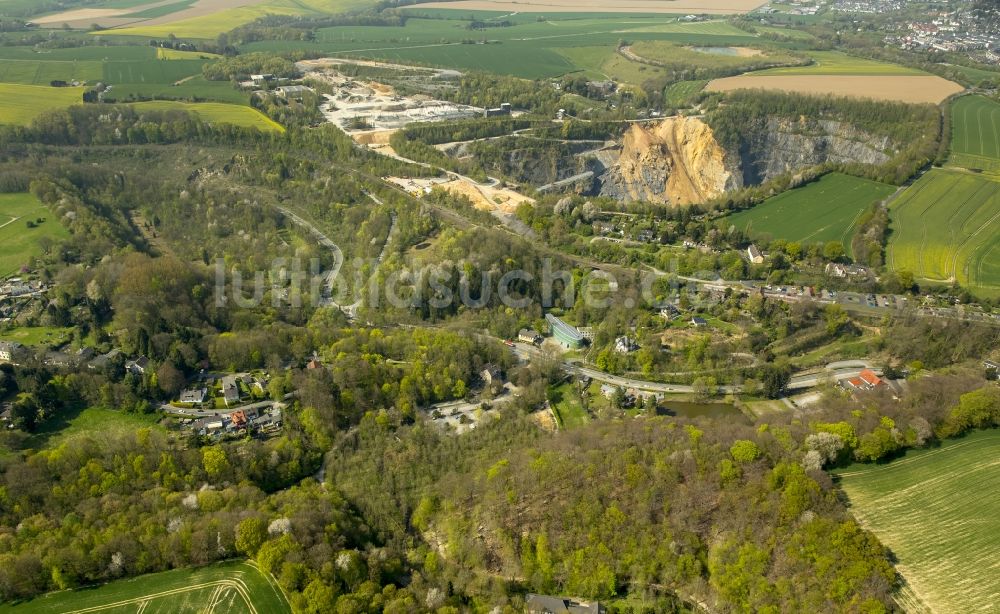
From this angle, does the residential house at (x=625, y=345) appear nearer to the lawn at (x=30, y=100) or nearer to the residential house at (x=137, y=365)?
the residential house at (x=137, y=365)

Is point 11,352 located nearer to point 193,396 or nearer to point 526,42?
point 193,396

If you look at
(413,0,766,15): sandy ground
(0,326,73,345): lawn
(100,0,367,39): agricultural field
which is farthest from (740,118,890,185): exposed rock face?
(100,0,367,39): agricultural field

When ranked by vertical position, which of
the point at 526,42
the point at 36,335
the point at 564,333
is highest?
the point at 526,42

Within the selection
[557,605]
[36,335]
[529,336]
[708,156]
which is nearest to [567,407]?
[529,336]

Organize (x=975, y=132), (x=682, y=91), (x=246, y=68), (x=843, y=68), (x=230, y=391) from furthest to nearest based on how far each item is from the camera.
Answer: (x=843, y=68), (x=246, y=68), (x=682, y=91), (x=975, y=132), (x=230, y=391)

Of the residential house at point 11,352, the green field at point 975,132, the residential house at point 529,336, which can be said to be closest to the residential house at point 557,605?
the residential house at point 529,336

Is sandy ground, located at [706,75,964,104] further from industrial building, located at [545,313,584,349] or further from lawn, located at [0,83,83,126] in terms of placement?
lawn, located at [0,83,83,126]
